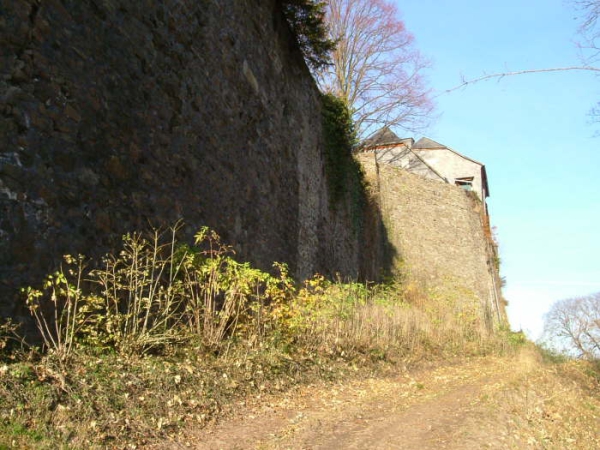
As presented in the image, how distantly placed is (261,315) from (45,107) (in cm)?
329

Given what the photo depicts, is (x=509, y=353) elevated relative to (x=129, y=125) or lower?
lower

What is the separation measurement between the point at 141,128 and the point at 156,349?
2.24 m

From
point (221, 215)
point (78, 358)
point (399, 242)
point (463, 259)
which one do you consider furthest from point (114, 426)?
point (463, 259)

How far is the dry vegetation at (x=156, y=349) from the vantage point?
366 cm

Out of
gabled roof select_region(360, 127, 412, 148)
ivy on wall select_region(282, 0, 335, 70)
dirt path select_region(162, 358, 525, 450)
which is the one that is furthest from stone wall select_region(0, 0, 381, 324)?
gabled roof select_region(360, 127, 412, 148)

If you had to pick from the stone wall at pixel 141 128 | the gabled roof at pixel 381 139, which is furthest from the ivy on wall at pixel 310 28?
the gabled roof at pixel 381 139

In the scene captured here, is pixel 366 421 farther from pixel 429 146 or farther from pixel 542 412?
pixel 429 146

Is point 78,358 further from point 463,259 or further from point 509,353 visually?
point 463,259

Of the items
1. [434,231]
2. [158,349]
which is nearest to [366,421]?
[158,349]

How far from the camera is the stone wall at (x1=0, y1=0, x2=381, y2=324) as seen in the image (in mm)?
4230

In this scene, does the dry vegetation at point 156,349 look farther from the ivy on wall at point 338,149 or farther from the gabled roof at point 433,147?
the gabled roof at point 433,147

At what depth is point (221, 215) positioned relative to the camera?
721cm

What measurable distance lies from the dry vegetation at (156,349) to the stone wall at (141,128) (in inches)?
13.2

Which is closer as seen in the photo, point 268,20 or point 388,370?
point 388,370
